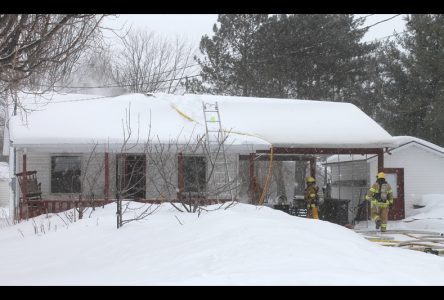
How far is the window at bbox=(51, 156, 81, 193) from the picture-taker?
1798cm

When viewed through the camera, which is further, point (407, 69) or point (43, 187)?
point (407, 69)

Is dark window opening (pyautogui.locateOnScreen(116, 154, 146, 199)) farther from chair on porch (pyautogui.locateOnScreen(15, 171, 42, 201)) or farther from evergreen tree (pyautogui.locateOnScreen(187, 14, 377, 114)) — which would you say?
evergreen tree (pyautogui.locateOnScreen(187, 14, 377, 114))

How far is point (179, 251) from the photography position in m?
7.00

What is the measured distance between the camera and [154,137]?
16.3m

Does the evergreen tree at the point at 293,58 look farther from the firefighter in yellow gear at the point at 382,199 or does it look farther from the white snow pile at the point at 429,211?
the firefighter in yellow gear at the point at 382,199

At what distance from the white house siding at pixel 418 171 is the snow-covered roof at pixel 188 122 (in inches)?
102

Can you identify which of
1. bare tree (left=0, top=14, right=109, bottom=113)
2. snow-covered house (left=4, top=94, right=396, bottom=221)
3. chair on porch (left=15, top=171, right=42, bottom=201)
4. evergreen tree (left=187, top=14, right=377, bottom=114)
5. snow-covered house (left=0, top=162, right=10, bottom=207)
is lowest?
snow-covered house (left=0, top=162, right=10, bottom=207)

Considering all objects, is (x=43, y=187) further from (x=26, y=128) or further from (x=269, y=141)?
(x=269, y=141)

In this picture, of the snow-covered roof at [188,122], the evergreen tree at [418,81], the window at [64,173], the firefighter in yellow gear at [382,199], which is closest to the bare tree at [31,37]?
the snow-covered roof at [188,122]

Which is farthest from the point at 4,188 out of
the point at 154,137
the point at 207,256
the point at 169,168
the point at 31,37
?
the point at 207,256

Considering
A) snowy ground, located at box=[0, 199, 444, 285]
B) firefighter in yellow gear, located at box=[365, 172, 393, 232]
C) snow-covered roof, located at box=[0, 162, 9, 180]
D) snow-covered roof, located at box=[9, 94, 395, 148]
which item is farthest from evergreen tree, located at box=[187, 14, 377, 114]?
snowy ground, located at box=[0, 199, 444, 285]

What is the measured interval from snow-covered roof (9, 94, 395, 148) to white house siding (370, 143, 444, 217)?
2598 millimetres

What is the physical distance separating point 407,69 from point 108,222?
22.9 m
